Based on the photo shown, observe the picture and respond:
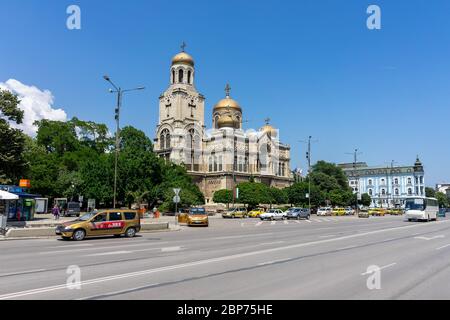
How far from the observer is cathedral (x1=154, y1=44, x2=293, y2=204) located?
301 ft

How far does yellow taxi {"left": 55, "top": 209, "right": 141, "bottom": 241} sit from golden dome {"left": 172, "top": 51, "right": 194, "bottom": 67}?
3054 inches

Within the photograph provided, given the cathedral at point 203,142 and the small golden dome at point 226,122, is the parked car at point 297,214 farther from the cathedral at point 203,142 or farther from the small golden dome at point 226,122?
the small golden dome at point 226,122

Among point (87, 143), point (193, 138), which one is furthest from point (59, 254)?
point (193, 138)

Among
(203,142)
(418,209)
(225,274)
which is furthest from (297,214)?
(203,142)

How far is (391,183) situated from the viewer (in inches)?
5433

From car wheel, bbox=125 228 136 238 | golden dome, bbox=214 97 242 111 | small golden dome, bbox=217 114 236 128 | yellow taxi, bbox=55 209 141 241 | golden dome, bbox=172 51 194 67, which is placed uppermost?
golden dome, bbox=172 51 194 67

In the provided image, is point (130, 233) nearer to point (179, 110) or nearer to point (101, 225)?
point (101, 225)

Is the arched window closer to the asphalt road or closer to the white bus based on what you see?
the white bus

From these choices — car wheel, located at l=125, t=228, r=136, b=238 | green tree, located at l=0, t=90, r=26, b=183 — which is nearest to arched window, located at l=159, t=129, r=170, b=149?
green tree, located at l=0, t=90, r=26, b=183

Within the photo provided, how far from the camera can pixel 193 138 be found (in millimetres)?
94500

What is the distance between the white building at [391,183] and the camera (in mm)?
132500

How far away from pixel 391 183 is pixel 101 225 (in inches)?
5201

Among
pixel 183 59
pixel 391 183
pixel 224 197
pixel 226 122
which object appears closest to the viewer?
pixel 224 197
